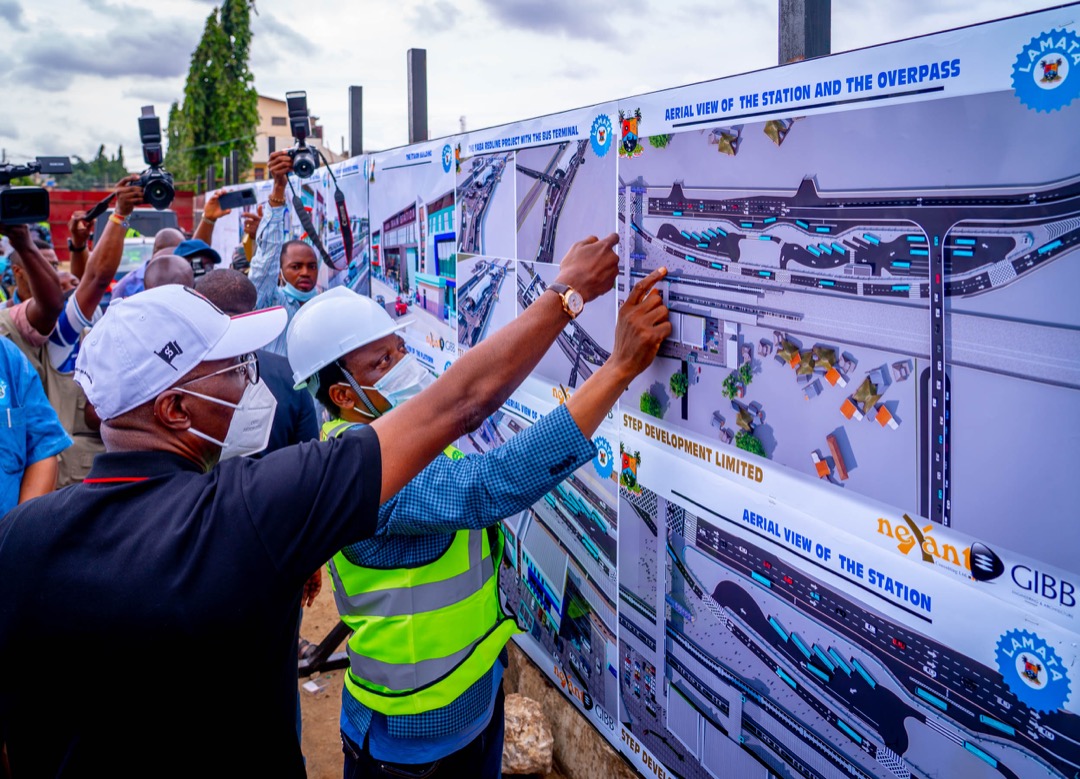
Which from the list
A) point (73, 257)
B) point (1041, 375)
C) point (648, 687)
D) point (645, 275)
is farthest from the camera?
point (73, 257)

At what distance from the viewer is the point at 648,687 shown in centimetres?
274

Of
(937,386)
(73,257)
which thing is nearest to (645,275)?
(937,386)

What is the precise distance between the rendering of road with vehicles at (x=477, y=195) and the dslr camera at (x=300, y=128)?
220 centimetres

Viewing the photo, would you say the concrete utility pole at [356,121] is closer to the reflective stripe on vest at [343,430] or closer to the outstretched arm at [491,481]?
the reflective stripe on vest at [343,430]

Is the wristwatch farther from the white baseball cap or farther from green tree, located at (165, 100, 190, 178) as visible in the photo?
green tree, located at (165, 100, 190, 178)

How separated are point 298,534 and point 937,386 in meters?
1.23

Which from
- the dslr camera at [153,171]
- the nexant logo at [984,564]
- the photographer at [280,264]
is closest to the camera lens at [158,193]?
the dslr camera at [153,171]

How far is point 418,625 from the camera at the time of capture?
2.34 meters

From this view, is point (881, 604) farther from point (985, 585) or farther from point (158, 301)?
point (158, 301)

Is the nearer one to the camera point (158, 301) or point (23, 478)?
point (158, 301)

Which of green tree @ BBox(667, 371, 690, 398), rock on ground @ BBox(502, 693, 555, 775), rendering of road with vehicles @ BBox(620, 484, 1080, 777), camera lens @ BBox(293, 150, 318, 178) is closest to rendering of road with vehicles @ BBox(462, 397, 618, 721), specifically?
rock on ground @ BBox(502, 693, 555, 775)

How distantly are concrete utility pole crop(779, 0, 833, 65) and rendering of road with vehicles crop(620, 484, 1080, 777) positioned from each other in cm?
120

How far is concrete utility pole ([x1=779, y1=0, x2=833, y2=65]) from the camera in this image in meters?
2.09

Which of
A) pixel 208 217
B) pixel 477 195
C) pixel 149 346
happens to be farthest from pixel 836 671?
pixel 208 217
